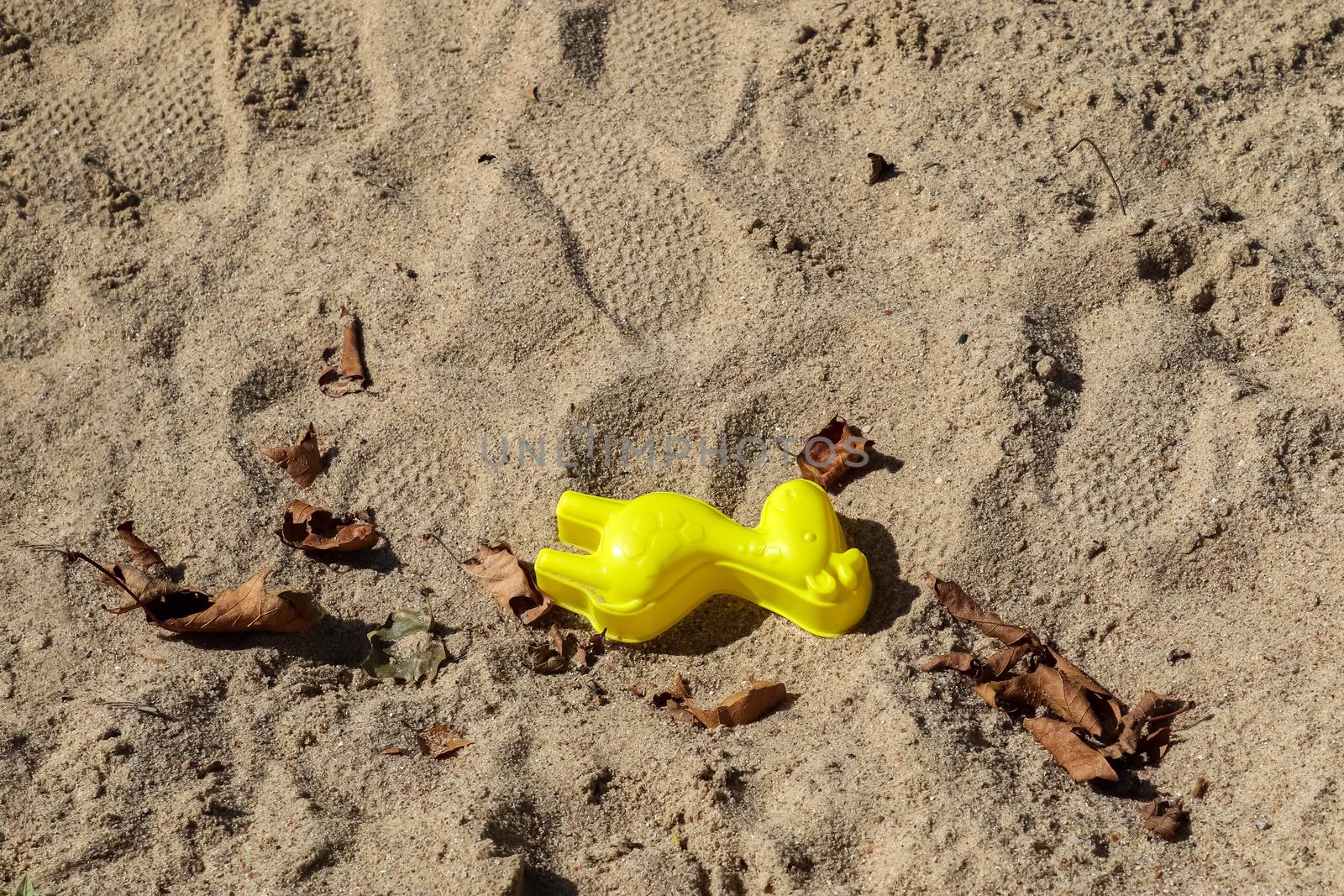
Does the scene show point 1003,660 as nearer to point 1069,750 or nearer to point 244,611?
point 1069,750

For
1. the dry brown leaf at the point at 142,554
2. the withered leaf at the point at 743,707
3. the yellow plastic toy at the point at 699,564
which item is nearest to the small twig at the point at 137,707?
the dry brown leaf at the point at 142,554

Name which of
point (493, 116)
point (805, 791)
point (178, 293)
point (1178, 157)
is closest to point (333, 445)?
point (178, 293)

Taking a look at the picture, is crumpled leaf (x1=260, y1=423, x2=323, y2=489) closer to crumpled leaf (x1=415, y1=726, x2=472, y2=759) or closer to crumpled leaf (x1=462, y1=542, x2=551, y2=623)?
crumpled leaf (x1=462, y1=542, x2=551, y2=623)

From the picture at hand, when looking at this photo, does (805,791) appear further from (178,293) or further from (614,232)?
(178,293)

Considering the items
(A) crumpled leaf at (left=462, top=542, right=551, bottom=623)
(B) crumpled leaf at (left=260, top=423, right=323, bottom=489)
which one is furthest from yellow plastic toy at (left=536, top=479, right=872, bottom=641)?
(B) crumpled leaf at (left=260, top=423, right=323, bottom=489)

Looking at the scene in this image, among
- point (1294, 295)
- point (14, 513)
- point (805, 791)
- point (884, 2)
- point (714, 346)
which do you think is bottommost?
point (14, 513)
